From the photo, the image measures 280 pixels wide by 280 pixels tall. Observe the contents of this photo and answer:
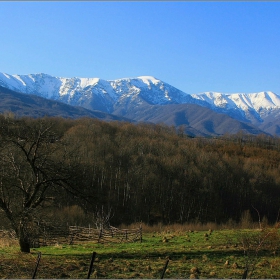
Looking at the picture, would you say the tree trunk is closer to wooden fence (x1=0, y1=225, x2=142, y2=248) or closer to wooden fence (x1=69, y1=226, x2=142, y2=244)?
wooden fence (x1=0, y1=225, x2=142, y2=248)

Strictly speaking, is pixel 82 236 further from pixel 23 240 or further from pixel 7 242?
pixel 23 240

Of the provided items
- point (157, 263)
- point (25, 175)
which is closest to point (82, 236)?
point (25, 175)

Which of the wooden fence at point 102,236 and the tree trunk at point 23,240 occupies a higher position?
the tree trunk at point 23,240

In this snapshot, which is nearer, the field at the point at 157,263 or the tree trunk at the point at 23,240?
the field at the point at 157,263

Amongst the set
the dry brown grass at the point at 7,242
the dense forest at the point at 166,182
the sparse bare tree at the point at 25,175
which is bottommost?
the dense forest at the point at 166,182

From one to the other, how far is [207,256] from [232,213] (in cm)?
6221

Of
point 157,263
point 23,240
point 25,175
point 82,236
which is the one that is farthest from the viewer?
point 82,236

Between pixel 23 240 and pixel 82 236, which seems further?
pixel 82 236

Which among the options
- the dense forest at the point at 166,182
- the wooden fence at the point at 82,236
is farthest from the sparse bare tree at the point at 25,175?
the dense forest at the point at 166,182

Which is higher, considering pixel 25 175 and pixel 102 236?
pixel 25 175

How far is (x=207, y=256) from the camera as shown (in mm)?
18797

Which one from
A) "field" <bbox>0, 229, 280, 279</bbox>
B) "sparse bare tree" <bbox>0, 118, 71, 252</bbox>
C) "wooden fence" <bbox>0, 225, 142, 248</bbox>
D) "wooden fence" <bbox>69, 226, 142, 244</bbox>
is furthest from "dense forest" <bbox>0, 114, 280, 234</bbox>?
"field" <bbox>0, 229, 280, 279</bbox>

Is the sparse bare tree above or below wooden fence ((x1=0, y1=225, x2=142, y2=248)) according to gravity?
above

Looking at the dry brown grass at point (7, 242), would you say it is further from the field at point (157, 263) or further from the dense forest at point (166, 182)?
the dense forest at point (166, 182)
